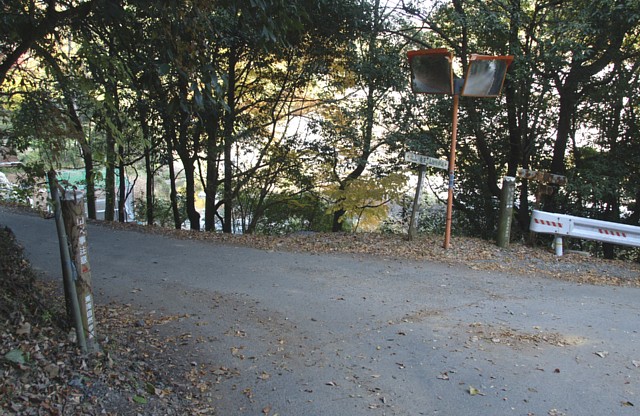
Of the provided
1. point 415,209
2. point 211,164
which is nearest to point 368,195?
point 415,209

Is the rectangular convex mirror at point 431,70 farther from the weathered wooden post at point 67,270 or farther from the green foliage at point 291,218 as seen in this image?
the green foliage at point 291,218

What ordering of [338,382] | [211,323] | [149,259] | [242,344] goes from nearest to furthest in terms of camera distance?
[338,382] → [242,344] → [211,323] → [149,259]

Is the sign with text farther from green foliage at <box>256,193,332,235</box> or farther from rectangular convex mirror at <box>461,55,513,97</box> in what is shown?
green foliage at <box>256,193,332,235</box>

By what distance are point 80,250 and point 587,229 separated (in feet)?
28.5

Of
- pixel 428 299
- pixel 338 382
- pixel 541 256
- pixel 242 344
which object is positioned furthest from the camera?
pixel 541 256

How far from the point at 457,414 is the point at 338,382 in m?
0.96

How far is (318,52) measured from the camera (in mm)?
11992

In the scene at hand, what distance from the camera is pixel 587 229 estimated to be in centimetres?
922

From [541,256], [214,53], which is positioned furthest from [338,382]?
[214,53]

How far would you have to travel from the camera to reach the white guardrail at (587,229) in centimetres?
897

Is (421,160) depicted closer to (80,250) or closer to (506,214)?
(506,214)

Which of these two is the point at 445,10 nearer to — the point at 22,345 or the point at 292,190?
the point at 292,190

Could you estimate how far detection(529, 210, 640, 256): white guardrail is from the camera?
29.4 feet

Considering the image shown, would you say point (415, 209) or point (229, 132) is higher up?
point (229, 132)
